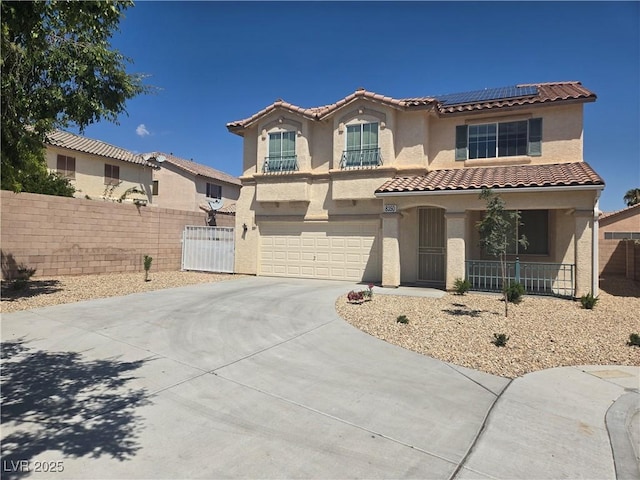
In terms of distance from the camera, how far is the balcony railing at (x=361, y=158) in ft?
50.5

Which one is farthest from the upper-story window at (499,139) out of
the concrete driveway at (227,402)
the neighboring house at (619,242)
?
the concrete driveway at (227,402)

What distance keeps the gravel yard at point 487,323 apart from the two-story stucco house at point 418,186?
1894 mm

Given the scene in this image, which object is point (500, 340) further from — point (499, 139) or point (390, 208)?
point (499, 139)

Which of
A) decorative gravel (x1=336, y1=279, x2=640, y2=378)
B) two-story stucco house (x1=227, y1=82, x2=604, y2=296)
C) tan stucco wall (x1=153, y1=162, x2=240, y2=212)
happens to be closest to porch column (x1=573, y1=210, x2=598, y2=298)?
two-story stucco house (x1=227, y1=82, x2=604, y2=296)

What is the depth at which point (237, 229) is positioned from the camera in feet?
60.8

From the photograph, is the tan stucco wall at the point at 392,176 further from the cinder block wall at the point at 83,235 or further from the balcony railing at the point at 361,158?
the cinder block wall at the point at 83,235

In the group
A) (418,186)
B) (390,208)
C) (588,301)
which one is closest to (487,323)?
(588,301)

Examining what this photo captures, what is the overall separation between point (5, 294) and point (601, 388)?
14.5 meters

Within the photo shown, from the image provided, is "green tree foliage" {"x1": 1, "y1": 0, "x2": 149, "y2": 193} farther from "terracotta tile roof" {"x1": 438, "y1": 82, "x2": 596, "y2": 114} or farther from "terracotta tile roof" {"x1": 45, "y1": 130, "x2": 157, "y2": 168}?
"terracotta tile roof" {"x1": 45, "y1": 130, "x2": 157, "y2": 168}

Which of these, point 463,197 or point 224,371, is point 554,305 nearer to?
point 463,197

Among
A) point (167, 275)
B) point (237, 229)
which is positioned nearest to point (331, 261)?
point (237, 229)

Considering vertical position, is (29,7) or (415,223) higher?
(29,7)

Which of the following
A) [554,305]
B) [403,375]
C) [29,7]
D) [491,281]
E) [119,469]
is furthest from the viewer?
[491,281]

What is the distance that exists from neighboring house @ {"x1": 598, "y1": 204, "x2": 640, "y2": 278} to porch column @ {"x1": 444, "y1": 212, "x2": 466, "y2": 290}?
10.4 m
